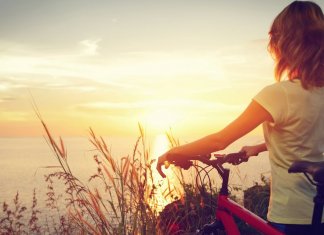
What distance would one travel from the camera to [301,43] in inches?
112

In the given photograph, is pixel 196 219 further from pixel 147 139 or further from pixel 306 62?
pixel 306 62

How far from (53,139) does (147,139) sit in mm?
1127

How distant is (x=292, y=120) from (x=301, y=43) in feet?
1.61

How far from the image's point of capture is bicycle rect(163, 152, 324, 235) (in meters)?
2.35

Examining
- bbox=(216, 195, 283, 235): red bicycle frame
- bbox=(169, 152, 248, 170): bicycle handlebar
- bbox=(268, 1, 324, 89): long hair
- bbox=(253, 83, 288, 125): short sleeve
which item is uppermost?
bbox=(268, 1, 324, 89): long hair

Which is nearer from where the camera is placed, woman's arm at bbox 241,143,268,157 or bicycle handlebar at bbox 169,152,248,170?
bicycle handlebar at bbox 169,152,248,170

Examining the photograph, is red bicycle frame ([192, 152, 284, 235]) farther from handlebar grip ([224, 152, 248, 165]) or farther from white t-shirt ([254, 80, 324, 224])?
white t-shirt ([254, 80, 324, 224])

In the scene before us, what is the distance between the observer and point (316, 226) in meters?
2.53

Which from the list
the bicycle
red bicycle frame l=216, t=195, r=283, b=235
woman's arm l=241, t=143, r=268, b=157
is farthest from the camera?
woman's arm l=241, t=143, r=268, b=157

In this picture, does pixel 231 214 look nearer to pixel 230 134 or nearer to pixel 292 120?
pixel 230 134

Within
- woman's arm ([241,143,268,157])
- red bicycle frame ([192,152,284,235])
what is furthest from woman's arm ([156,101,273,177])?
woman's arm ([241,143,268,157])

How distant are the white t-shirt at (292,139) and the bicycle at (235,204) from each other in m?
0.10

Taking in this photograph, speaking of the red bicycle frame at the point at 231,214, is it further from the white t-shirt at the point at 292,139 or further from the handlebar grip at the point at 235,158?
the handlebar grip at the point at 235,158

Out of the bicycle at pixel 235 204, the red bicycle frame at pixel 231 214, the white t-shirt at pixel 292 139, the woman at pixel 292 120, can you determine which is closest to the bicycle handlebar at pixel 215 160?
the bicycle at pixel 235 204
